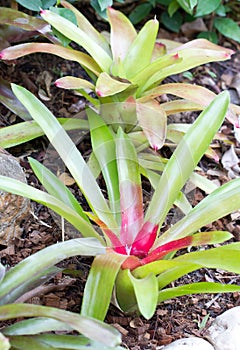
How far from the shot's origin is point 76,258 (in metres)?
1.90

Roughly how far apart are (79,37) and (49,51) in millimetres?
120

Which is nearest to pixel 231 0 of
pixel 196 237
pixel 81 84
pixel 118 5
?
pixel 118 5

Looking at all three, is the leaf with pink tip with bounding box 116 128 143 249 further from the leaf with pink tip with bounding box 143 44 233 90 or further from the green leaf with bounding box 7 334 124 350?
the green leaf with bounding box 7 334 124 350

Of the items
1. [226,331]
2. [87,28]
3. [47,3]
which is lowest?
[226,331]

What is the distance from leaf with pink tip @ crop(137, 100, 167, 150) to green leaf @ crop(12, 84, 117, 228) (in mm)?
251

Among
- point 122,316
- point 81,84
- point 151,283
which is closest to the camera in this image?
point 151,283

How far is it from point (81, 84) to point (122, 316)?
2.67 feet

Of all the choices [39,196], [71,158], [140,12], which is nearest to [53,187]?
[71,158]

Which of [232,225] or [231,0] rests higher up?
[231,0]

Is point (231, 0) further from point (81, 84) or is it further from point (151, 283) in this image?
point (151, 283)

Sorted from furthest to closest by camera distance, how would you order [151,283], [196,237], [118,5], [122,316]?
[118,5]
[122,316]
[196,237]
[151,283]

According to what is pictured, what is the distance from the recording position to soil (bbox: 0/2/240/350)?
1759 millimetres

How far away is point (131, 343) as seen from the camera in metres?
1.71

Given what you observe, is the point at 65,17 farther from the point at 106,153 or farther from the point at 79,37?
the point at 106,153
